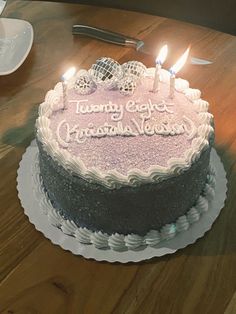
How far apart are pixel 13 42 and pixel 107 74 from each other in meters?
0.53

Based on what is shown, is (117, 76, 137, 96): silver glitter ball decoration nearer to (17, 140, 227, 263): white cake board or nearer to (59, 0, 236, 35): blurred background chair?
(17, 140, 227, 263): white cake board

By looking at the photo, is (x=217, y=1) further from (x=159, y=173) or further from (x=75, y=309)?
(x=75, y=309)

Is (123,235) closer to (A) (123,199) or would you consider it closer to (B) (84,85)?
(A) (123,199)

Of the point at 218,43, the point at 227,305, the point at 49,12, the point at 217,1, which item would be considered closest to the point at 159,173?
the point at 227,305

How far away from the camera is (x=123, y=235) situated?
124 centimetres

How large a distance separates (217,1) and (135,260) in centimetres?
159

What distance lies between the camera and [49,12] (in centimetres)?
190

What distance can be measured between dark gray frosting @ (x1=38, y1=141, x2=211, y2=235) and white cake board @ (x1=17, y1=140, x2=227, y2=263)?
4 cm

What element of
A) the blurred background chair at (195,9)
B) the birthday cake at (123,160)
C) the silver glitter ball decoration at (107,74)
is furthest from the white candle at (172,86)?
the blurred background chair at (195,9)

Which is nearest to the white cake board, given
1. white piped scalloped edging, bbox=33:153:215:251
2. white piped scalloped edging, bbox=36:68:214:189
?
white piped scalloped edging, bbox=33:153:215:251

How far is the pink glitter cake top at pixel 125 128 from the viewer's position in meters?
1.20

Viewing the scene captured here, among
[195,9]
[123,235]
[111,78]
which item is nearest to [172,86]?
[111,78]

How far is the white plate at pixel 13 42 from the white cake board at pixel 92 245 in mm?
378

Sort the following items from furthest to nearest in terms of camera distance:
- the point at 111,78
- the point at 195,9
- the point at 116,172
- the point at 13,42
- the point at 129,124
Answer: the point at 195,9
the point at 13,42
the point at 111,78
the point at 129,124
the point at 116,172
